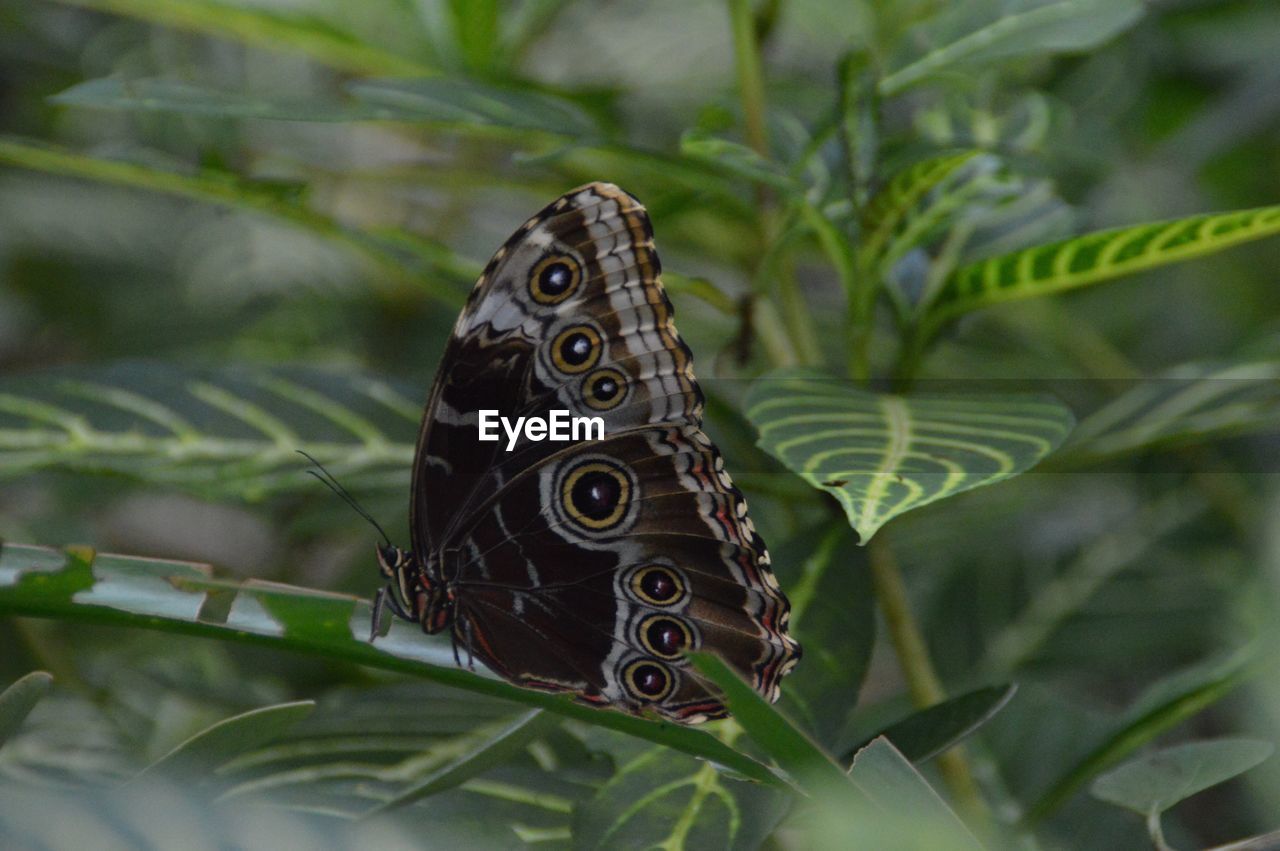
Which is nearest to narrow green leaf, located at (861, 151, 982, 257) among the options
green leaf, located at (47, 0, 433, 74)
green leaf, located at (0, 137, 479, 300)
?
green leaf, located at (0, 137, 479, 300)

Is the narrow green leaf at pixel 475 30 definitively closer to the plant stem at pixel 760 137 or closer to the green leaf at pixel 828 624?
the plant stem at pixel 760 137

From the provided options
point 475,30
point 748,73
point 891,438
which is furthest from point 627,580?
point 475,30

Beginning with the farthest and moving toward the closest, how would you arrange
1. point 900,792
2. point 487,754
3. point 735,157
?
1. point 735,157
2. point 487,754
3. point 900,792

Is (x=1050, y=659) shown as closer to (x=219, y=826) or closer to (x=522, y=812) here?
(x=522, y=812)

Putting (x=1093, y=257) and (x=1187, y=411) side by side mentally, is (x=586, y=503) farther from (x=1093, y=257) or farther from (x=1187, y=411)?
(x=1187, y=411)

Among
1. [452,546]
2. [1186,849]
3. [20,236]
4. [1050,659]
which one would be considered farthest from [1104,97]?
[20,236]

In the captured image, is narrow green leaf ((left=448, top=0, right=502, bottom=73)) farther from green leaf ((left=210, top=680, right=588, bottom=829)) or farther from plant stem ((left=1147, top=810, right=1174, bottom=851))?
plant stem ((left=1147, top=810, right=1174, bottom=851))
